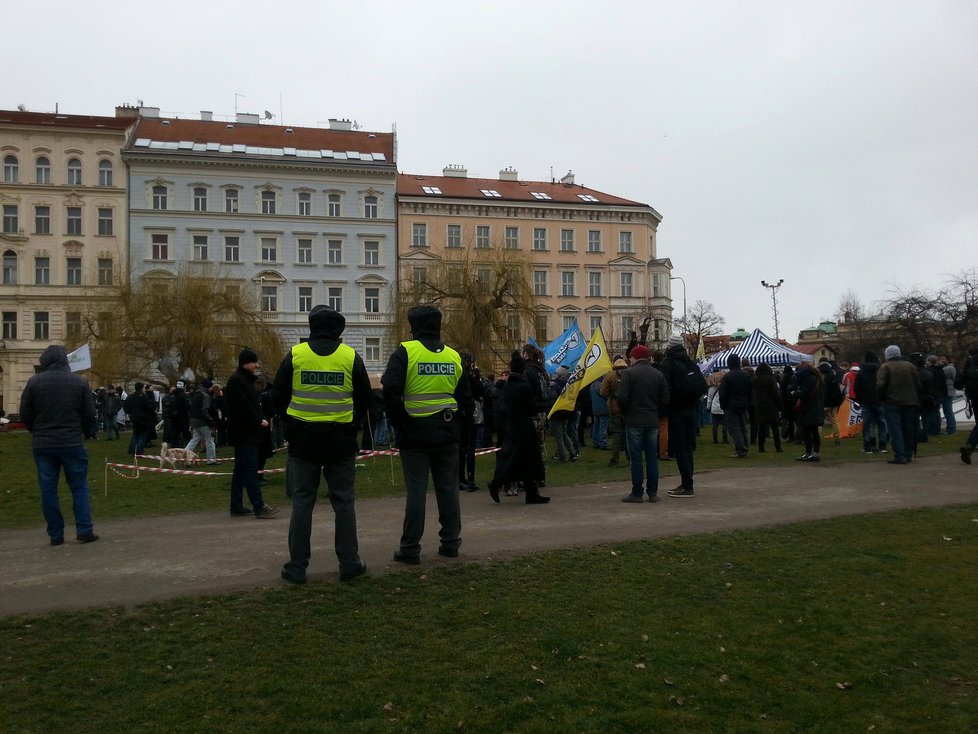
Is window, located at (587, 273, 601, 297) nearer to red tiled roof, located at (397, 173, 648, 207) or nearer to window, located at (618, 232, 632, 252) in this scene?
window, located at (618, 232, 632, 252)

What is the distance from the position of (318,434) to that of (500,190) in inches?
2716

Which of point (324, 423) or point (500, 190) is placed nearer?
point (324, 423)

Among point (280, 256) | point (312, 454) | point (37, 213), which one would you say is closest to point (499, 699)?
point (312, 454)

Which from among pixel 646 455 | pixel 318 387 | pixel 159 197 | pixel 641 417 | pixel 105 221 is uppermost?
pixel 159 197

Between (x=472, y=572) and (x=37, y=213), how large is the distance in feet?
212

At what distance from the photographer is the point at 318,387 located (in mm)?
6719

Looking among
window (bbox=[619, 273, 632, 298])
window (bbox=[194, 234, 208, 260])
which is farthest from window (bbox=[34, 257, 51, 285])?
window (bbox=[619, 273, 632, 298])

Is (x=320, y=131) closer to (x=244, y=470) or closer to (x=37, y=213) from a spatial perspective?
(x=37, y=213)

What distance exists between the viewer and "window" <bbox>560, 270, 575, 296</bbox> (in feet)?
239

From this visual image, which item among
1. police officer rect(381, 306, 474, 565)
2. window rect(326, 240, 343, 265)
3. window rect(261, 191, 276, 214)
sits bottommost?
police officer rect(381, 306, 474, 565)

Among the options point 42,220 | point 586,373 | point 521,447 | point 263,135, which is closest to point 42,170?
point 42,220

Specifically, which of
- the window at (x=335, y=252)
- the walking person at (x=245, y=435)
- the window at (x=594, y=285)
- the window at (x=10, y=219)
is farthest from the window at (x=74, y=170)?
the walking person at (x=245, y=435)

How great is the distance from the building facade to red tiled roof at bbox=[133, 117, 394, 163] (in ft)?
0.31

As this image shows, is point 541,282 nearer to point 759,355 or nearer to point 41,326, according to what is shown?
point 41,326
